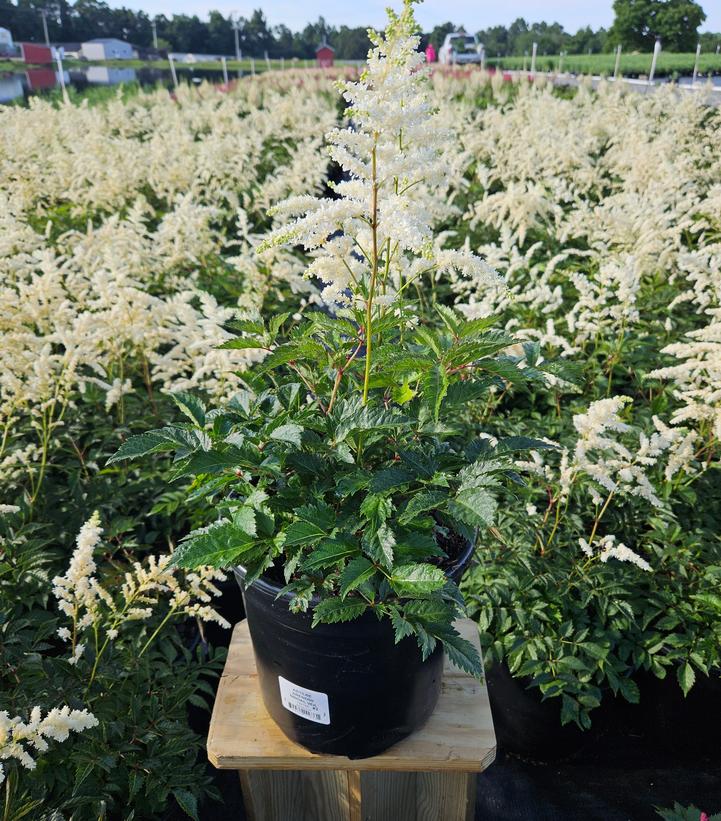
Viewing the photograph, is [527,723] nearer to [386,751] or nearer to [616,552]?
[616,552]

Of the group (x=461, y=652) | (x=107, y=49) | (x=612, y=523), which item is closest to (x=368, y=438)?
(x=461, y=652)

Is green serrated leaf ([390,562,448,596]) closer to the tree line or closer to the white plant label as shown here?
the white plant label

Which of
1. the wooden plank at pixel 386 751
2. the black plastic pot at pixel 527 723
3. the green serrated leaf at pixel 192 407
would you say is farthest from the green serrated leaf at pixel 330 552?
the black plastic pot at pixel 527 723

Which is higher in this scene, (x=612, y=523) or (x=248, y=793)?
(x=612, y=523)

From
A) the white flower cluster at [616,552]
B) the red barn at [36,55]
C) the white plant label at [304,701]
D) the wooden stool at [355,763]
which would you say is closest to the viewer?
the white plant label at [304,701]

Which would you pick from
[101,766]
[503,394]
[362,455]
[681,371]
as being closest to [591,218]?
[503,394]

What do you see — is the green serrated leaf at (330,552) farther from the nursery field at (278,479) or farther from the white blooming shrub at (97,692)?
the white blooming shrub at (97,692)

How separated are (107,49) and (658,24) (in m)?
59.4

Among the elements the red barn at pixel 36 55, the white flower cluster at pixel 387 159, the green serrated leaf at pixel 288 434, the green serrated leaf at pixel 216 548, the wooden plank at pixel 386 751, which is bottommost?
the wooden plank at pixel 386 751

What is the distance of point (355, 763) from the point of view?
5.20ft

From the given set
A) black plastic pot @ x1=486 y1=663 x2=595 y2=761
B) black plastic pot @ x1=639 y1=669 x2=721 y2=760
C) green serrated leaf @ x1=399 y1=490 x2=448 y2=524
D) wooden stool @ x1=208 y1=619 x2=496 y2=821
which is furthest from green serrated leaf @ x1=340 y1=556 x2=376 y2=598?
black plastic pot @ x1=639 y1=669 x2=721 y2=760

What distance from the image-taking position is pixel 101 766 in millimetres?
1504

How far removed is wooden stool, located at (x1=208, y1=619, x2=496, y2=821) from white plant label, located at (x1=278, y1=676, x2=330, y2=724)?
0.49 feet

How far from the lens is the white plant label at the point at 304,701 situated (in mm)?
1495
